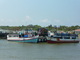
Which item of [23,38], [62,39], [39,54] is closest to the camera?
[39,54]

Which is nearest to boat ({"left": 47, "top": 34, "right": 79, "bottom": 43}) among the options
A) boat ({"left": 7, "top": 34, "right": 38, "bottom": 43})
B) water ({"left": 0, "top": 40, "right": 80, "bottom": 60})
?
boat ({"left": 7, "top": 34, "right": 38, "bottom": 43})

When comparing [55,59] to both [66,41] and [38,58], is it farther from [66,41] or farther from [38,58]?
[66,41]

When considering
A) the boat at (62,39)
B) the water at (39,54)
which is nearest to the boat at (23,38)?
the boat at (62,39)

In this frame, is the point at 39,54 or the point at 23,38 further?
Answer: the point at 23,38

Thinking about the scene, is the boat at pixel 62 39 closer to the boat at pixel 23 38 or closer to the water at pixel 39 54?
the boat at pixel 23 38

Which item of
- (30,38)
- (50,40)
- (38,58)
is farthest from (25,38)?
(38,58)

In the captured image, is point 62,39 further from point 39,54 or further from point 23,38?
point 39,54

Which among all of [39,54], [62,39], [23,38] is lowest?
[39,54]

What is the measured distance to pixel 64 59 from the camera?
21688 millimetres

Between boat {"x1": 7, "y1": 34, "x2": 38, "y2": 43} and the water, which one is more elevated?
boat {"x1": 7, "y1": 34, "x2": 38, "y2": 43}

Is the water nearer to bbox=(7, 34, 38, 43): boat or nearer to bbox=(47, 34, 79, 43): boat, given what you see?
bbox=(47, 34, 79, 43): boat

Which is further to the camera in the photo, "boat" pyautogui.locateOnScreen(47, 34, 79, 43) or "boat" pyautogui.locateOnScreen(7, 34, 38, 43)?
"boat" pyautogui.locateOnScreen(7, 34, 38, 43)

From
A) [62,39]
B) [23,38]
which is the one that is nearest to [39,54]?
[62,39]

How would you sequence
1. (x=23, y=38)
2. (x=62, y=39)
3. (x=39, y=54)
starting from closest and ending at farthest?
(x=39, y=54) < (x=62, y=39) < (x=23, y=38)
